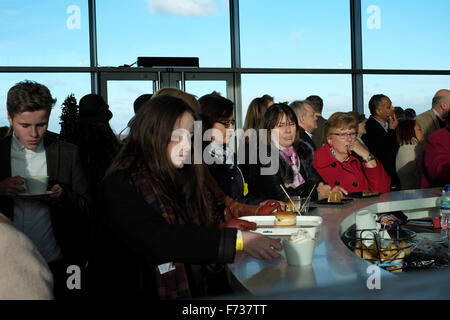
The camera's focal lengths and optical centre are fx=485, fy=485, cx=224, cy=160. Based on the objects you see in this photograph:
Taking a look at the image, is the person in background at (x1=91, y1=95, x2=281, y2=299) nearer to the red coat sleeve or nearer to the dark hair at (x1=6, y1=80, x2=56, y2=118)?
the dark hair at (x1=6, y1=80, x2=56, y2=118)

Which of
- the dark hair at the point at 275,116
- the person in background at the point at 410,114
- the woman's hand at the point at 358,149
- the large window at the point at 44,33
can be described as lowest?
the woman's hand at the point at 358,149

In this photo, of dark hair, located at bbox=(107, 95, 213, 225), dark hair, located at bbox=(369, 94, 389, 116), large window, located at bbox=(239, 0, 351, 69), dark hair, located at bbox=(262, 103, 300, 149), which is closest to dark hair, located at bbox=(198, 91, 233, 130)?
dark hair, located at bbox=(262, 103, 300, 149)

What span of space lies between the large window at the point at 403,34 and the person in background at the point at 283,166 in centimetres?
567

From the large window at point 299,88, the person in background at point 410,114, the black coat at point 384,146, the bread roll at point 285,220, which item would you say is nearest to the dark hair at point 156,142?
the bread roll at point 285,220

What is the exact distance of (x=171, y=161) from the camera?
1.60 m

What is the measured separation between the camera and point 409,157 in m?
4.68

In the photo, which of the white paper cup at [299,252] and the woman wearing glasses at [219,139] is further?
the woman wearing glasses at [219,139]

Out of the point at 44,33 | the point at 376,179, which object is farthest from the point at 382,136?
the point at 44,33

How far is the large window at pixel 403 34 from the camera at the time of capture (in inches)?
330

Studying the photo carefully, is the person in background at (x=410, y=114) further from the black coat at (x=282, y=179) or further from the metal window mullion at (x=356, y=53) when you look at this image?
the black coat at (x=282, y=179)

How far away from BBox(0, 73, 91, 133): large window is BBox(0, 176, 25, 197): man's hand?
15.9 ft
